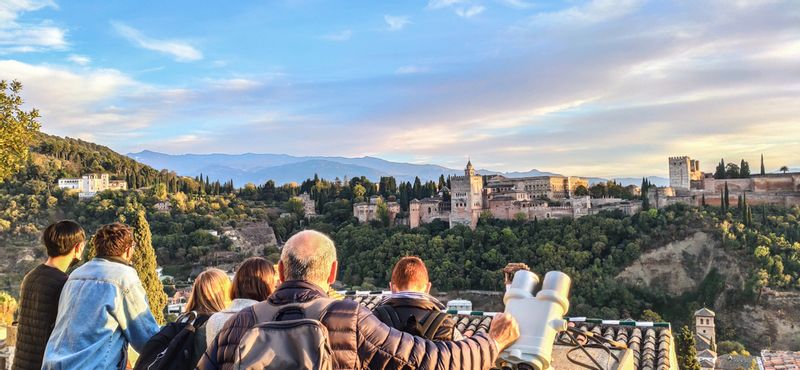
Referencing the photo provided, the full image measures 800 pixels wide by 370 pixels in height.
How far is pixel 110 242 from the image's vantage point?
2439 millimetres

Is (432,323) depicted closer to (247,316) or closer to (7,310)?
(247,316)

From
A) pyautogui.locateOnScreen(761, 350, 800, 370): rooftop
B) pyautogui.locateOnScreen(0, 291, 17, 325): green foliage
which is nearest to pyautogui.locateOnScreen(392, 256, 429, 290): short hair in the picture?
pyautogui.locateOnScreen(0, 291, 17, 325): green foliage

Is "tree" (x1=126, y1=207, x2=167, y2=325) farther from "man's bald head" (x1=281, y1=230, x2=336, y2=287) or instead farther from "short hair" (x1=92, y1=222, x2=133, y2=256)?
"man's bald head" (x1=281, y1=230, x2=336, y2=287)

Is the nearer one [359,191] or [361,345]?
[361,345]

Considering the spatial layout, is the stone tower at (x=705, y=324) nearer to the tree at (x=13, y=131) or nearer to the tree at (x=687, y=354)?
the tree at (x=687, y=354)

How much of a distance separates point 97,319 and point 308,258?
3.58 feet

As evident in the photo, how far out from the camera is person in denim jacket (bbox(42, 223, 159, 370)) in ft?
7.61

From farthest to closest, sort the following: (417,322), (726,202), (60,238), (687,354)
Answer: (726,202) < (687,354) < (60,238) < (417,322)

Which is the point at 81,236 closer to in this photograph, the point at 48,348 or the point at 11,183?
the point at 48,348

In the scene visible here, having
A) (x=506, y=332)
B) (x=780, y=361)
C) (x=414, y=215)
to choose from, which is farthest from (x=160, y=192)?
(x=506, y=332)

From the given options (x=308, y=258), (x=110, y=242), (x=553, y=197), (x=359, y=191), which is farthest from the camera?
(x=359, y=191)

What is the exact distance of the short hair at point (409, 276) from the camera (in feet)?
7.19

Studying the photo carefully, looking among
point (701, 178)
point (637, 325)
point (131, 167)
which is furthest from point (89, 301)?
point (131, 167)

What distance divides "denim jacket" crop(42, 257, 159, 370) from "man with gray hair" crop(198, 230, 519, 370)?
84 cm
